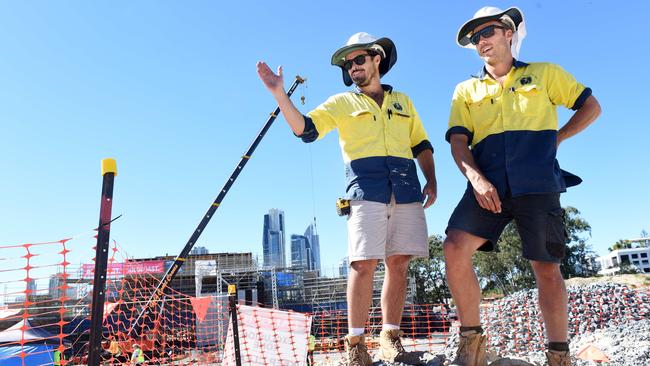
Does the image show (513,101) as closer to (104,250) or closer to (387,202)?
(387,202)

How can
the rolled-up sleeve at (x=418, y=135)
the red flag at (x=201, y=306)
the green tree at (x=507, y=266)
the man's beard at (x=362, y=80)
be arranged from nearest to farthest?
the man's beard at (x=362, y=80) → the rolled-up sleeve at (x=418, y=135) → the red flag at (x=201, y=306) → the green tree at (x=507, y=266)

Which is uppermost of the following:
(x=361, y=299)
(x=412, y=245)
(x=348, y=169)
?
(x=348, y=169)

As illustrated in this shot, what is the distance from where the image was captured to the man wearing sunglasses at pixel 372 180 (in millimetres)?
2684

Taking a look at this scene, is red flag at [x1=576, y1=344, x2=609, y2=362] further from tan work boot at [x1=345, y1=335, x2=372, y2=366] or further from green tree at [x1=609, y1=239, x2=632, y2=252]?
green tree at [x1=609, y1=239, x2=632, y2=252]

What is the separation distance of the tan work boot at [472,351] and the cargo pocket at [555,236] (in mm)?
574

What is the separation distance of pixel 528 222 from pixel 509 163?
12.6 inches

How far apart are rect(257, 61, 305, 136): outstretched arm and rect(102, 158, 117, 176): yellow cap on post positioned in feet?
3.08

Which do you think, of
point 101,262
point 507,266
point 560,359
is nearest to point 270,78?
point 101,262

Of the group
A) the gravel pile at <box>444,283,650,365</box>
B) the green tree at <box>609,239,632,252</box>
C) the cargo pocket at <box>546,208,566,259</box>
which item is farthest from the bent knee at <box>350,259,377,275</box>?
the green tree at <box>609,239,632,252</box>

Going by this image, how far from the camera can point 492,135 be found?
2.64m

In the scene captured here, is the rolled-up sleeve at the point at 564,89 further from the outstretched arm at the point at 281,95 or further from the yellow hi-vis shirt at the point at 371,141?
the outstretched arm at the point at 281,95

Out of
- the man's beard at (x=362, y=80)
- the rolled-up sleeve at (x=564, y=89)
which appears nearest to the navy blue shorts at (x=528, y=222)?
the rolled-up sleeve at (x=564, y=89)

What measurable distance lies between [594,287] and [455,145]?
10687mm

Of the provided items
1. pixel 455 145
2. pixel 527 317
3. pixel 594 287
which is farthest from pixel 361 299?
pixel 594 287
